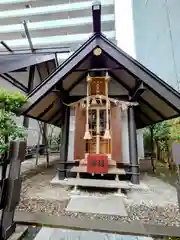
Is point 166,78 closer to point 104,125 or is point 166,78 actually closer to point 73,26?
point 104,125

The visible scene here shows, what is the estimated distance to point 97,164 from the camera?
4105 mm

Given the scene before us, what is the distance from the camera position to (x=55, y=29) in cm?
1365

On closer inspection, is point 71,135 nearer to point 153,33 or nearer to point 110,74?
point 110,74

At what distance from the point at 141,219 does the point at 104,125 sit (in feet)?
8.91

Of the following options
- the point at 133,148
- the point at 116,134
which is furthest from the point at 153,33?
the point at 133,148

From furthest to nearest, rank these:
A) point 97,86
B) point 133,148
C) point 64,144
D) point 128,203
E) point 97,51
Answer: point 97,86
point 64,144
point 133,148
point 97,51
point 128,203

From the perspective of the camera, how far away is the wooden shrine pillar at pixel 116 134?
4465mm

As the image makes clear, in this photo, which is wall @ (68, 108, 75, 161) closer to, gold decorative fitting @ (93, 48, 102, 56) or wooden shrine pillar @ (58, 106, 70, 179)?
wooden shrine pillar @ (58, 106, 70, 179)

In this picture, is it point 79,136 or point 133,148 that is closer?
point 133,148

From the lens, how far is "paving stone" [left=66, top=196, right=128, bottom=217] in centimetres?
286

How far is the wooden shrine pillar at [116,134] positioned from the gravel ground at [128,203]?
99 cm

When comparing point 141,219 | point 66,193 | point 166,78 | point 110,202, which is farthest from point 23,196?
point 166,78

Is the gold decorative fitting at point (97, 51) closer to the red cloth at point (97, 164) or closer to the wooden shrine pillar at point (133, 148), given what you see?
the wooden shrine pillar at point (133, 148)

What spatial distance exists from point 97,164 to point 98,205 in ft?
3.67
